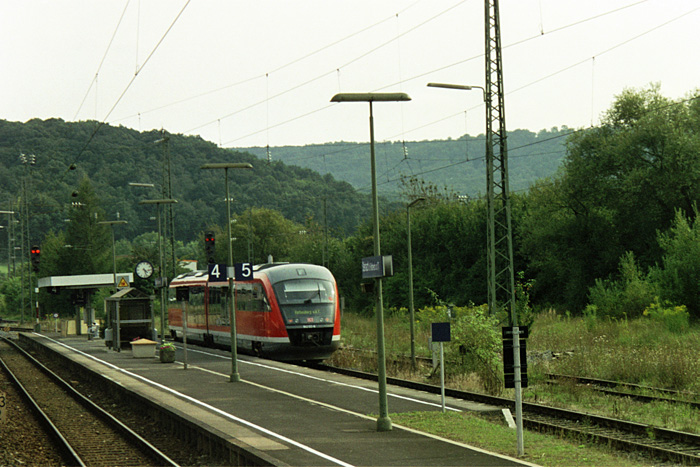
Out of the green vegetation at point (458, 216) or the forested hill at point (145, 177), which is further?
the forested hill at point (145, 177)

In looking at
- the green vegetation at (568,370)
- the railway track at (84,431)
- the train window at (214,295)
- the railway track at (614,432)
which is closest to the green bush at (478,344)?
the green vegetation at (568,370)

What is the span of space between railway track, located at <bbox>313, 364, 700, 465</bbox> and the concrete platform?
4.70ft

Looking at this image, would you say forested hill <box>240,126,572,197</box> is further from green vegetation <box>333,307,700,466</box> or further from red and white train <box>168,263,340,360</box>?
red and white train <box>168,263,340,360</box>

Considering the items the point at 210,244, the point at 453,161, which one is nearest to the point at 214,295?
the point at 210,244

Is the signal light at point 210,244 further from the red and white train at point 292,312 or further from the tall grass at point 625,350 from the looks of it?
the tall grass at point 625,350

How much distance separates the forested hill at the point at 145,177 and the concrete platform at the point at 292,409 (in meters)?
66.1

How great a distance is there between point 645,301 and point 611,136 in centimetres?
1381

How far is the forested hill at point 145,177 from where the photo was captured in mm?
95750

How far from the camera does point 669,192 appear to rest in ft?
135

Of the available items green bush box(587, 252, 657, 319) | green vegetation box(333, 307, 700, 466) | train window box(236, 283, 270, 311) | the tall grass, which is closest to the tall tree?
green bush box(587, 252, 657, 319)

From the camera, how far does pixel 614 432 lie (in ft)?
50.6

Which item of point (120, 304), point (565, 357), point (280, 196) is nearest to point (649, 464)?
point (565, 357)

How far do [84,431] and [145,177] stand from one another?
78.4 m

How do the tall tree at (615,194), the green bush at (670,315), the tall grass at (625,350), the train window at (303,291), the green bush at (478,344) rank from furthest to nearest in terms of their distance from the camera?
the tall tree at (615,194), the green bush at (670,315), the train window at (303,291), the green bush at (478,344), the tall grass at (625,350)
